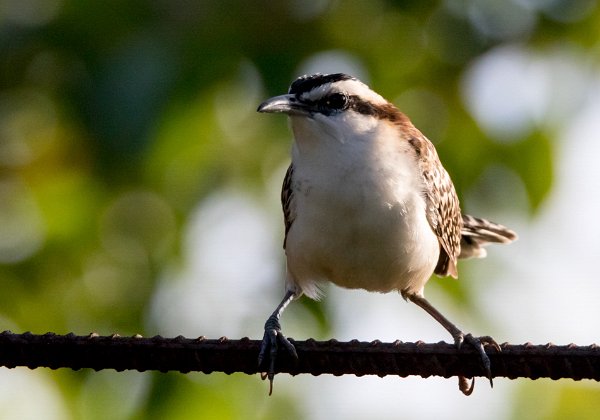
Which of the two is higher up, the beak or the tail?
the beak

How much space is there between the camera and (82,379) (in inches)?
226

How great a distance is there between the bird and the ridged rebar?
1.47 meters

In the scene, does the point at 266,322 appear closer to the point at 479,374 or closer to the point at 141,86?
the point at 141,86

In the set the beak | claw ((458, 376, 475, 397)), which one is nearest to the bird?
the beak

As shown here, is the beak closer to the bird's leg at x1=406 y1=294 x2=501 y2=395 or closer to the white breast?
the white breast

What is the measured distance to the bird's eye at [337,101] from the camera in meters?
5.81

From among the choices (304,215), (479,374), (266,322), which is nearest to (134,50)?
→ (304,215)

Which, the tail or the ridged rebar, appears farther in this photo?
the tail

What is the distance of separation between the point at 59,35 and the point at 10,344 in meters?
2.85

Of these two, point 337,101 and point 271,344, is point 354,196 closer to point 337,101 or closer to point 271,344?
point 337,101

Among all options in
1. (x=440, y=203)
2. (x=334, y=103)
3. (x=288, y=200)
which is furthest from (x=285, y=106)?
(x=440, y=203)

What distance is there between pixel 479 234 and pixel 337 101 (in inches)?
82.3

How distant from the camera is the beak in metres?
5.52

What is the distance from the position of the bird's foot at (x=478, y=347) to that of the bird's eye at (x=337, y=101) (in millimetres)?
1412
